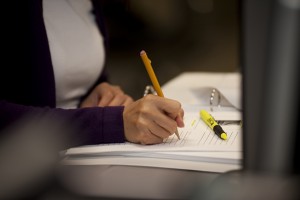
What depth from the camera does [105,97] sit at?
1.03 metres

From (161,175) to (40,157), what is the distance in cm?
16

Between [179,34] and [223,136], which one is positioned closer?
[223,136]

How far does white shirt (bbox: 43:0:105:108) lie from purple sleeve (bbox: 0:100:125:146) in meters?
0.26

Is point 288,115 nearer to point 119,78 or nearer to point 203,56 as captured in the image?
point 119,78

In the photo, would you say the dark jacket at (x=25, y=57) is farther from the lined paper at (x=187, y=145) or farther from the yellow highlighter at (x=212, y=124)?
the yellow highlighter at (x=212, y=124)

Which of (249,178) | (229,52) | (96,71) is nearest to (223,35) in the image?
(229,52)

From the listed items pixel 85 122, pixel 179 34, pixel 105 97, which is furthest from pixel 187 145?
pixel 179 34

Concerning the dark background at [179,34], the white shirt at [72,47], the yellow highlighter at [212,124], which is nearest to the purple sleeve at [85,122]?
the yellow highlighter at [212,124]

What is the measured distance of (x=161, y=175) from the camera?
→ 0.59m

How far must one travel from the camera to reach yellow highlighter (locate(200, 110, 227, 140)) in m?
0.72

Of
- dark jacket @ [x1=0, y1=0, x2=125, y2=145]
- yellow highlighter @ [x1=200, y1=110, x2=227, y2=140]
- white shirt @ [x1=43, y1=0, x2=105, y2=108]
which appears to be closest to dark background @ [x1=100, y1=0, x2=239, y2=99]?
white shirt @ [x1=43, y1=0, x2=105, y2=108]

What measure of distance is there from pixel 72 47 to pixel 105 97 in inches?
5.2

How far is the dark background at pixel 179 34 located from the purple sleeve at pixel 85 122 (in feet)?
4.55

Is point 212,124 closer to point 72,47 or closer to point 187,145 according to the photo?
point 187,145
